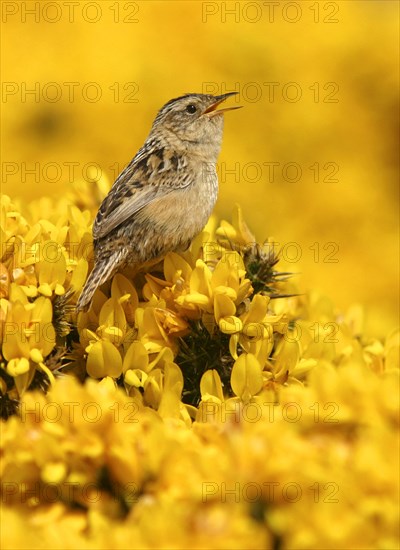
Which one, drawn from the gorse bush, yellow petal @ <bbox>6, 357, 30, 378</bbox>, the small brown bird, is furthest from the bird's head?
yellow petal @ <bbox>6, 357, 30, 378</bbox>

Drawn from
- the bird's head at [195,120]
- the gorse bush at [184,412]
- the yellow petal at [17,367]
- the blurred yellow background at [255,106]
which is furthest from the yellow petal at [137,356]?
the blurred yellow background at [255,106]

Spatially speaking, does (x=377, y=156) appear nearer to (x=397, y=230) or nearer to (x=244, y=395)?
(x=397, y=230)

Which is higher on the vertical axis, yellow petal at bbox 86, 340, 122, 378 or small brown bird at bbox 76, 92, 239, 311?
small brown bird at bbox 76, 92, 239, 311

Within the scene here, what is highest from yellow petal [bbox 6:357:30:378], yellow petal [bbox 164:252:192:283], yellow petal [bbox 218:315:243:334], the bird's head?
the bird's head

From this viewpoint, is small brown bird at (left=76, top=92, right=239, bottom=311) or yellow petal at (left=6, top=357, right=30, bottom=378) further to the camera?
small brown bird at (left=76, top=92, right=239, bottom=311)

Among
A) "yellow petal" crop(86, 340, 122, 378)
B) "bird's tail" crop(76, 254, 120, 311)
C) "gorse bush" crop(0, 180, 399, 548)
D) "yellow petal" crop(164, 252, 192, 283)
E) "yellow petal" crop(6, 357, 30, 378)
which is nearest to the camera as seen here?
"gorse bush" crop(0, 180, 399, 548)

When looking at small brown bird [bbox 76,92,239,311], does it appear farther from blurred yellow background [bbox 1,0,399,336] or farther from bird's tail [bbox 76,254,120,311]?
blurred yellow background [bbox 1,0,399,336]

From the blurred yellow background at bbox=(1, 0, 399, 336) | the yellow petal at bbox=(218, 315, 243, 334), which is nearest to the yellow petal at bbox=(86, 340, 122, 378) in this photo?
the yellow petal at bbox=(218, 315, 243, 334)

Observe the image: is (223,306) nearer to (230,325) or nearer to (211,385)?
(230,325)

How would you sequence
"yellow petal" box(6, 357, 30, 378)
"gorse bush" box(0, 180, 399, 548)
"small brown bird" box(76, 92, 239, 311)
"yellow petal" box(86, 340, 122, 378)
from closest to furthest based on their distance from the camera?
"gorse bush" box(0, 180, 399, 548)
"yellow petal" box(6, 357, 30, 378)
"yellow petal" box(86, 340, 122, 378)
"small brown bird" box(76, 92, 239, 311)
